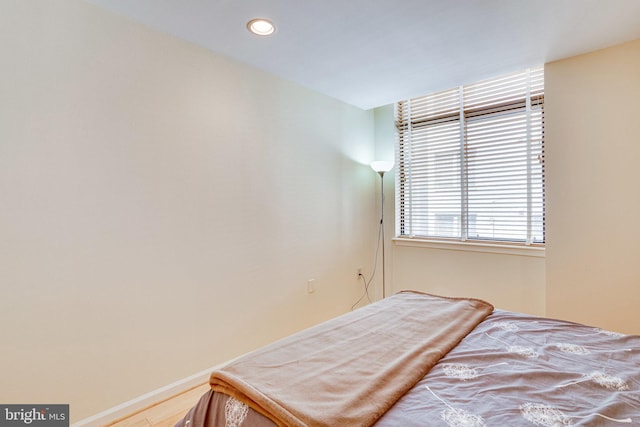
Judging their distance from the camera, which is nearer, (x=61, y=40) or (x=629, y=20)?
(x=61, y=40)

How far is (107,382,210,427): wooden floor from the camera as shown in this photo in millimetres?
1739

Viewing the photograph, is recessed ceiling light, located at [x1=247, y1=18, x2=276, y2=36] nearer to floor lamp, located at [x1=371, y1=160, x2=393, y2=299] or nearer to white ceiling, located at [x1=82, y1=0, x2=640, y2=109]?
white ceiling, located at [x1=82, y1=0, x2=640, y2=109]

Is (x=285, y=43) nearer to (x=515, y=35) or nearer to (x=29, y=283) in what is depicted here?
(x=515, y=35)

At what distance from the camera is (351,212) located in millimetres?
3354

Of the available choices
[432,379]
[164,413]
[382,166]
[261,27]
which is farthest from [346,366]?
[382,166]

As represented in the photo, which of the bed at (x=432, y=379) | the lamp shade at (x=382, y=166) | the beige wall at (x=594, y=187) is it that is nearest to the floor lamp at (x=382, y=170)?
the lamp shade at (x=382, y=166)

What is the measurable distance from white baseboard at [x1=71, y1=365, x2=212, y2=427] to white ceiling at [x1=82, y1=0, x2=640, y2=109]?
2258 mm

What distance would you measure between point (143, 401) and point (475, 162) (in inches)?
127

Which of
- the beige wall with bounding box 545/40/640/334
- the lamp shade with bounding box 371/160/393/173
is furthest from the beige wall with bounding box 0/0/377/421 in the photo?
the beige wall with bounding box 545/40/640/334

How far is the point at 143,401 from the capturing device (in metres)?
1.86

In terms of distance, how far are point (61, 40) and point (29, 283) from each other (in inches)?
48.7

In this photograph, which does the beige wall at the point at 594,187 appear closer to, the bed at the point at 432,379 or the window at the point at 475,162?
the window at the point at 475,162

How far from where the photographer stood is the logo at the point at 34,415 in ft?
4.77

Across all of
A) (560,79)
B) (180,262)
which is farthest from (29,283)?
(560,79)
